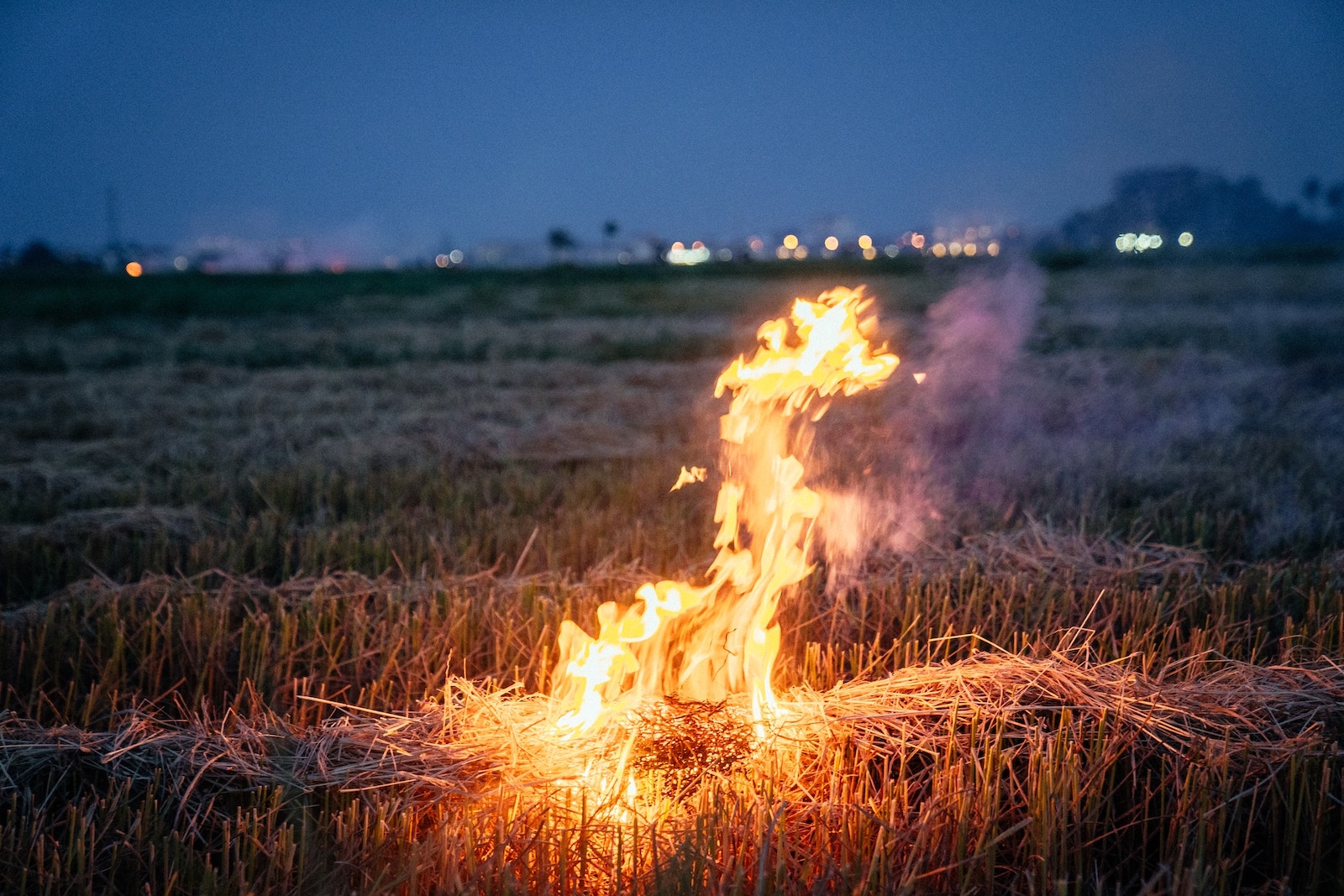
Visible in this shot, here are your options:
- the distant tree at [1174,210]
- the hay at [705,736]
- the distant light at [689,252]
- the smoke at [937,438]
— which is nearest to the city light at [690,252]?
the distant light at [689,252]

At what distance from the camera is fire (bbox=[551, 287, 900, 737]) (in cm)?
315

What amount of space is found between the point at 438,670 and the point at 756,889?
1.85m

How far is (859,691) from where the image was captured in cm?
310

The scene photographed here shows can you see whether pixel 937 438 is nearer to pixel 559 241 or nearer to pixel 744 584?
pixel 744 584

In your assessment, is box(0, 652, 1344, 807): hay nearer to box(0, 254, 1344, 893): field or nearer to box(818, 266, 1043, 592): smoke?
box(0, 254, 1344, 893): field

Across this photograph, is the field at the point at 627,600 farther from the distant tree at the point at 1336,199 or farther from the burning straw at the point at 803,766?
the distant tree at the point at 1336,199

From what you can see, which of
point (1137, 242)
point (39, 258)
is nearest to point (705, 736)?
point (1137, 242)

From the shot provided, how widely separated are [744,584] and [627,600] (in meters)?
1.16

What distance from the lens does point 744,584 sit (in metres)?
3.39

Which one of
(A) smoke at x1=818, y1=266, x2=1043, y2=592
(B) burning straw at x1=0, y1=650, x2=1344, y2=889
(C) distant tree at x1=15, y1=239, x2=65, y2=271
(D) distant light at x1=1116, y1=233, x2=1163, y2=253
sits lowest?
(B) burning straw at x1=0, y1=650, x2=1344, y2=889

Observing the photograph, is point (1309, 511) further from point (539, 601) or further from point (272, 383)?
point (272, 383)

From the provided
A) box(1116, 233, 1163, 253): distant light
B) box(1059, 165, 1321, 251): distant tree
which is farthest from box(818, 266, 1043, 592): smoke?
box(1116, 233, 1163, 253): distant light

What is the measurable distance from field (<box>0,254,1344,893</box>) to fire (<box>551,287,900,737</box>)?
20cm

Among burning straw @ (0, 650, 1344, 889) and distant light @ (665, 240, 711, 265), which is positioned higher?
distant light @ (665, 240, 711, 265)
